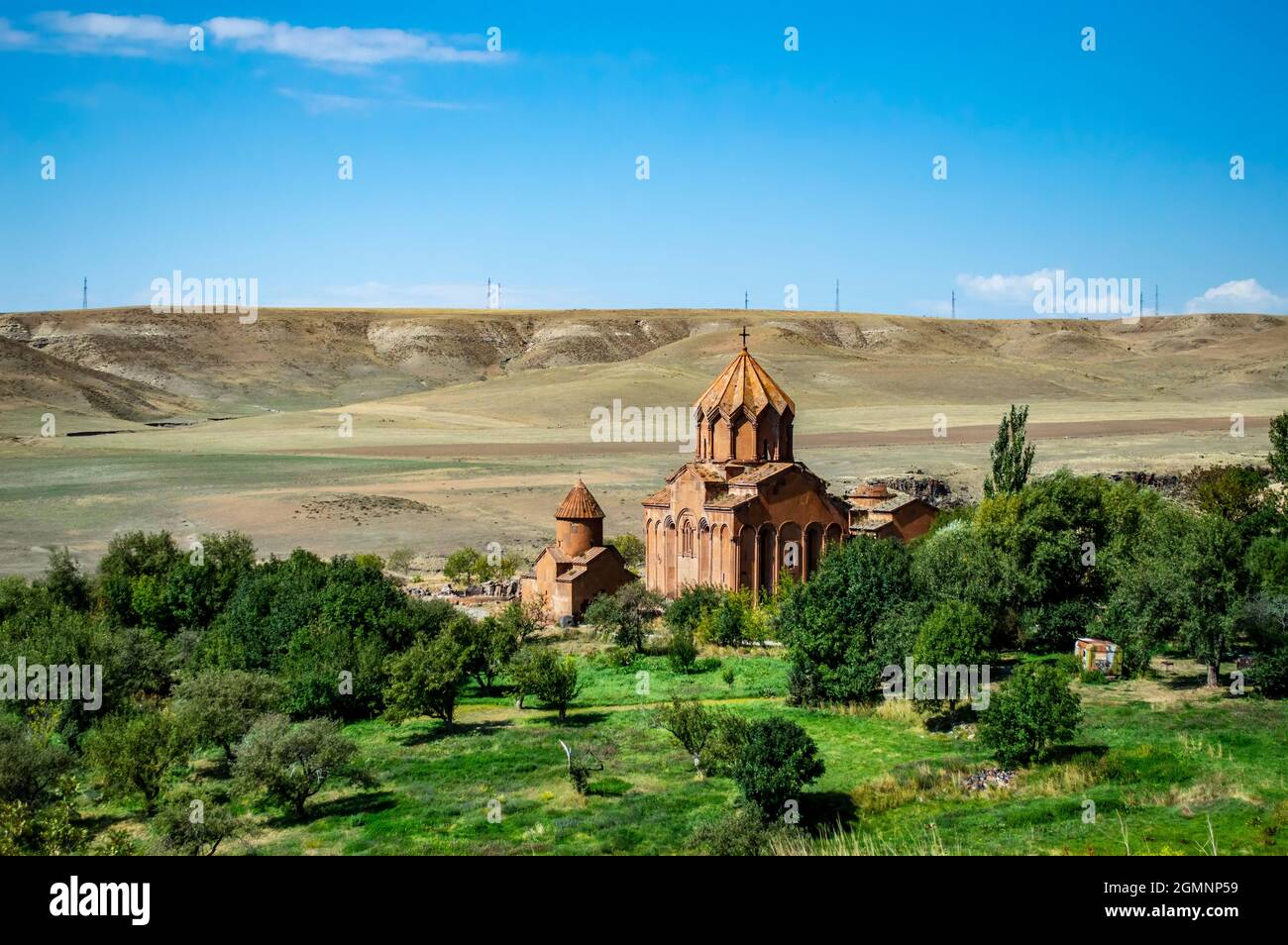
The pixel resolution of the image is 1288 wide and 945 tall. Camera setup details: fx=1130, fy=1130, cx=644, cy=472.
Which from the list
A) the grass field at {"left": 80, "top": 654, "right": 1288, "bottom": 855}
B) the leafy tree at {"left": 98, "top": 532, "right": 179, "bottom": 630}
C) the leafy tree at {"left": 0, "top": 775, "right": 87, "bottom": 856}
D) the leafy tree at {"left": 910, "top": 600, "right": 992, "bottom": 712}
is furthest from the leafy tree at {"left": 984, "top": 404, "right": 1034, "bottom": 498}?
the leafy tree at {"left": 0, "top": 775, "right": 87, "bottom": 856}

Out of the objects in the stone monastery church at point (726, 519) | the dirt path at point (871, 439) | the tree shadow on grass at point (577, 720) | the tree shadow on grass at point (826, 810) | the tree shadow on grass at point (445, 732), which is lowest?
the tree shadow on grass at point (445, 732)

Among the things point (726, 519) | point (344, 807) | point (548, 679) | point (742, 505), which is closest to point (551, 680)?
point (548, 679)

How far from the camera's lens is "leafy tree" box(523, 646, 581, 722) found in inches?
1104

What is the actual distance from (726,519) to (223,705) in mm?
17917

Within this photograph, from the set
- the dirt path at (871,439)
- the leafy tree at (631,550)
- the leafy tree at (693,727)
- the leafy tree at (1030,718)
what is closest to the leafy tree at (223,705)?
the leafy tree at (693,727)

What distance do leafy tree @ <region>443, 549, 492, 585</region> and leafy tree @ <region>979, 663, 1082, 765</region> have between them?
2808cm

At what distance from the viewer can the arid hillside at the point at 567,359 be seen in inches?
4779

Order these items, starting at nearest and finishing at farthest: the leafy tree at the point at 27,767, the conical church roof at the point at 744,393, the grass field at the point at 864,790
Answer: the grass field at the point at 864,790 < the leafy tree at the point at 27,767 < the conical church roof at the point at 744,393

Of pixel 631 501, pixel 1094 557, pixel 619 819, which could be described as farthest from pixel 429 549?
pixel 619 819

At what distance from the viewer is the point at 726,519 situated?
126ft

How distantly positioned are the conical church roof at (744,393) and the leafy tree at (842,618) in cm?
783

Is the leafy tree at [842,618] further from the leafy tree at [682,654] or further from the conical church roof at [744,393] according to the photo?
the conical church roof at [744,393]

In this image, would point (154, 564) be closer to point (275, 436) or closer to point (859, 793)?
point (859, 793)

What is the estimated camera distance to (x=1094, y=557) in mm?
35656
